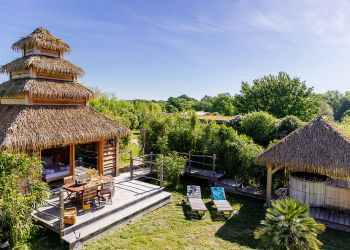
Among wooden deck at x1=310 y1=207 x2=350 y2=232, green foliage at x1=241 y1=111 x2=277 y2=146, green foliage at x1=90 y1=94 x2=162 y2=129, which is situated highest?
green foliage at x1=90 y1=94 x2=162 y2=129

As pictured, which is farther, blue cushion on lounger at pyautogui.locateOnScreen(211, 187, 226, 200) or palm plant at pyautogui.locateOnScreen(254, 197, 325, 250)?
blue cushion on lounger at pyautogui.locateOnScreen(211, 187, 226, 200)

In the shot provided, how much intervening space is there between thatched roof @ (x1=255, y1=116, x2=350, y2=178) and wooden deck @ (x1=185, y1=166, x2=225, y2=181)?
12.2 feet

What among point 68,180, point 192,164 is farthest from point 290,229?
point 192,164

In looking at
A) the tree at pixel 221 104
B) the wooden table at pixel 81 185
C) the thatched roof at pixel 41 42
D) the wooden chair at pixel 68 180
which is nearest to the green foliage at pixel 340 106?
the tree at pixel 221 104

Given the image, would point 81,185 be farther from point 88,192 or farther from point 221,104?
point 221,104

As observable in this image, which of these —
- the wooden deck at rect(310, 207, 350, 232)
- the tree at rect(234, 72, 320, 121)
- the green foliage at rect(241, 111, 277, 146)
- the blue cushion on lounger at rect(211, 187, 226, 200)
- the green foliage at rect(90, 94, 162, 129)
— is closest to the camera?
the wooden deck at rect(310, 207, 350, 232)

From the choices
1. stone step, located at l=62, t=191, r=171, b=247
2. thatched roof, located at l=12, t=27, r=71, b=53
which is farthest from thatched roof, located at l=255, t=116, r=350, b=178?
thatched roof, located at l=12, t=27, r=71, b=53

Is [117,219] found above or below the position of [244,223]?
above

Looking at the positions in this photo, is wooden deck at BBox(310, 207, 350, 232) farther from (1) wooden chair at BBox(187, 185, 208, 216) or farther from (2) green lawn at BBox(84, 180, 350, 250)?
(1) wooden chair at BBox(187, 185, 208, 216)

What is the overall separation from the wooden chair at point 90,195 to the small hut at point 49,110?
97.9 inches

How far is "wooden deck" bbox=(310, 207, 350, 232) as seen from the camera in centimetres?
952

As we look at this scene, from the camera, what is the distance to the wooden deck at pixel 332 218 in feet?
31.2

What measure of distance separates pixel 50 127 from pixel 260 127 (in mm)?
16782

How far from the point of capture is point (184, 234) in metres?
9.00
